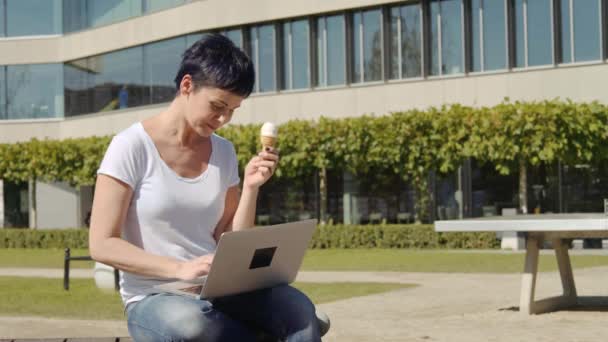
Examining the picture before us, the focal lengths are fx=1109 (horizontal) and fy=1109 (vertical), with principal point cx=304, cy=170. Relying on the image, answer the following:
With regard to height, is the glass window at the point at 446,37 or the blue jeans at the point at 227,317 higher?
the glass window at the point at 446,37

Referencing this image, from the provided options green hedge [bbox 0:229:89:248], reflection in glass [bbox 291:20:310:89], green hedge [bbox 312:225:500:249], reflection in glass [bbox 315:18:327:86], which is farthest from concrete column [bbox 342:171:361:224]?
green hedge [bbox 0:229:89:248]

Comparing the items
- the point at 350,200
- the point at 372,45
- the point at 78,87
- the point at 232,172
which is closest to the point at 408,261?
the point at 372,45

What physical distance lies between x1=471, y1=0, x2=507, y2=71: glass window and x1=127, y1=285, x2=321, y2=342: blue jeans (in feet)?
95.2

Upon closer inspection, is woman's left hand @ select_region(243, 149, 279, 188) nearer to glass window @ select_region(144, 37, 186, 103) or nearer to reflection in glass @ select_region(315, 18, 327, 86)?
reflection in glass @ select_region(315, 18, 327, 86)

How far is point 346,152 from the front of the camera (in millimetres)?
31672

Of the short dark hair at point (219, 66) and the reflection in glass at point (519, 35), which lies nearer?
the short dark hair at point (219, 66)

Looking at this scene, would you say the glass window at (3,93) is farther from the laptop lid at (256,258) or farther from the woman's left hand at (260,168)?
the laptop lid at (256,258)

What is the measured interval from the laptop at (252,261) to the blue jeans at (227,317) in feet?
0.17

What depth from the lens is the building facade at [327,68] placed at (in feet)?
104

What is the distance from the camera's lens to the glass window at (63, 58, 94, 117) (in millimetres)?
43531

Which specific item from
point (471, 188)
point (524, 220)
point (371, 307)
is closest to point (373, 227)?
point (471, 188)

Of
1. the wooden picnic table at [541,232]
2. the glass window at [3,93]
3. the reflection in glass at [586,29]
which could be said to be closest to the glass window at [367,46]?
the reflection in glass at [586,29]

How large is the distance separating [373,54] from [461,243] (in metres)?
8.58

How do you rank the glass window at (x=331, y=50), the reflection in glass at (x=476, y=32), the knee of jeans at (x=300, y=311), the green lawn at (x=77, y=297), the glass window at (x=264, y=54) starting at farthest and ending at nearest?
the glass window at (x=264, y=54) → the glass window at (x=331, y=50) → the reflection in glass at (x=476, y=32) → the green lawn at (x=77, y=297) → the knee of jeans at (x=300, y=311)
